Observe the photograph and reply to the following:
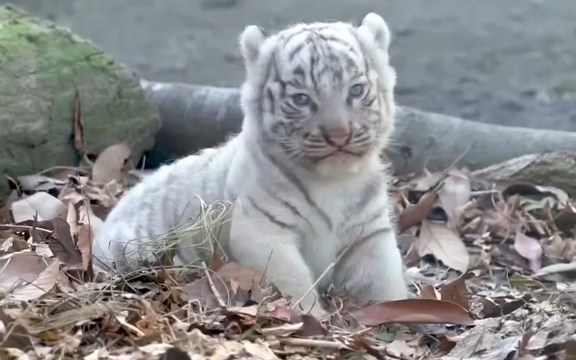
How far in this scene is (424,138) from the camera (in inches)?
211

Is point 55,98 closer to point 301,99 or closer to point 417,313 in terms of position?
point 301,99

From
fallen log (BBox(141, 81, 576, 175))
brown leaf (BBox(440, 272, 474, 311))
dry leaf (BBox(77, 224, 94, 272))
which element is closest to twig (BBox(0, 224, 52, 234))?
dry leaf (BBox(77, 224, 94, 272))

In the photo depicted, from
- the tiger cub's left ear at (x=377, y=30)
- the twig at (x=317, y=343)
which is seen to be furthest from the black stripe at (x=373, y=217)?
the twig at (x=317, y=343)

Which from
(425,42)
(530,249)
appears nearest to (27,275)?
(530,249)

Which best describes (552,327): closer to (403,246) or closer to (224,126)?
(403,246)

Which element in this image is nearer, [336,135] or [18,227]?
[336,135]

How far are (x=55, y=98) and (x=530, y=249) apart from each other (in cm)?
A: 236

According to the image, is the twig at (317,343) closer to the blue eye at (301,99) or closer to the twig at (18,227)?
the blue eye at (301,99)

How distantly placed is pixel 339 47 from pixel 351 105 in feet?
0.65

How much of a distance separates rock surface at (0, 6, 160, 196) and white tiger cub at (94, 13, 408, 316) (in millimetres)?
1324

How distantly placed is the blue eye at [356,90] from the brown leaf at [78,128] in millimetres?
2227

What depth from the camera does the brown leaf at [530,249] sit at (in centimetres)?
416

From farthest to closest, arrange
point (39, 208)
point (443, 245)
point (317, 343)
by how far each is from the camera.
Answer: point (443, 245) → point (39, 208) → point (317, 343)

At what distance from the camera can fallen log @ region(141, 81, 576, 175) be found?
17.4ft
